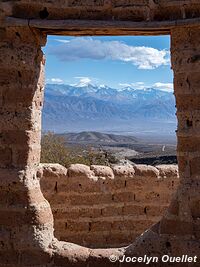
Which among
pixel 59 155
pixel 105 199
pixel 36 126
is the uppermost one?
pixel 36 126

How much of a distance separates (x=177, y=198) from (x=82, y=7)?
2.20 metres

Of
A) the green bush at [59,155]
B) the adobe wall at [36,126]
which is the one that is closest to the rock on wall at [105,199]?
the adobe wall at [36,126]

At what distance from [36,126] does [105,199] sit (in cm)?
282

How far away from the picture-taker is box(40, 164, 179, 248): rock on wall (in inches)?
281

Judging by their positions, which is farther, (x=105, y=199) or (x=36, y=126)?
(x=105, y=199)

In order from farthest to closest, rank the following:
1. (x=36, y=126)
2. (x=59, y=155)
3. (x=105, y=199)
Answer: (x=59, y=155) < (x=105, y=199) < (x=36, y=126)

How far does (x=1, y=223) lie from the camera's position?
472 cm

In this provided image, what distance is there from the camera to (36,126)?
488 cm

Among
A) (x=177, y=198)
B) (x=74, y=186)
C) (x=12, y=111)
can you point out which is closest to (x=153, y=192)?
(x=74, y=186)

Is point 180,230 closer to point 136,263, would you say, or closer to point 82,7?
point 136,263

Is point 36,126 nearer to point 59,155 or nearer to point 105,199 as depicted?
point 105,199

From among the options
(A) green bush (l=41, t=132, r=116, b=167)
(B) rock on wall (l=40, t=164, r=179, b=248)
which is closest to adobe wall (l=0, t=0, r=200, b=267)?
(B) rock on wall (l=40, t=164, r=179, b=248)

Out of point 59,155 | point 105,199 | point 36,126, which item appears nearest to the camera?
point 36,126

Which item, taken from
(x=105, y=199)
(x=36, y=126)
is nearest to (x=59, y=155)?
(x=105, y=199)
